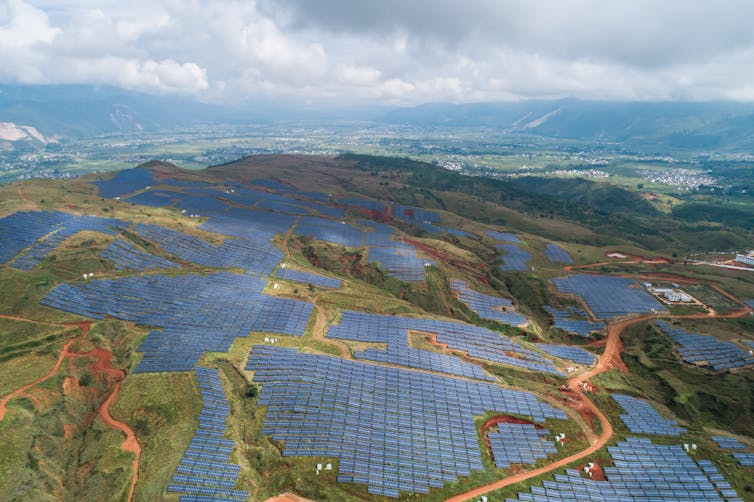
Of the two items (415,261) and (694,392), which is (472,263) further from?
(694,392)

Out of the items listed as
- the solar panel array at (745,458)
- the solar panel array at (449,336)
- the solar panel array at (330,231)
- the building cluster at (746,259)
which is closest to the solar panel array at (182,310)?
the solar panel array at (449,336)

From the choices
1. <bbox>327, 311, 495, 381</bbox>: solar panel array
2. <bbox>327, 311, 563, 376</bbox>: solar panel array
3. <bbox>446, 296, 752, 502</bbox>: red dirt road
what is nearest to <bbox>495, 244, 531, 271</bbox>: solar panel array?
<bbox>446, 296, 752, 502</bbox>: red dirt road

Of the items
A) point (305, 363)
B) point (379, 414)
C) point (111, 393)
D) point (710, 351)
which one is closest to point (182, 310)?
point (111, 393)

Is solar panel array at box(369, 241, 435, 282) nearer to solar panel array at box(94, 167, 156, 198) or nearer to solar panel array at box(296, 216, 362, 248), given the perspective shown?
solar panel array at box(296, 216, 362, 248)

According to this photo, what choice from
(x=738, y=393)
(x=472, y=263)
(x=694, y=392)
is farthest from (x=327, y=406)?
(x=472, y=263)

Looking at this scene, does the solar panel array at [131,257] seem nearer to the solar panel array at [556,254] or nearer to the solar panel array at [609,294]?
the solar panel array at [609,294]

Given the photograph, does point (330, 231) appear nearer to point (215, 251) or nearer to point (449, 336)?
point (215, 251)

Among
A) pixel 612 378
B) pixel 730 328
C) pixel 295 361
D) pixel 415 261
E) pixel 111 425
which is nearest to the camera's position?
pixel 111 425
